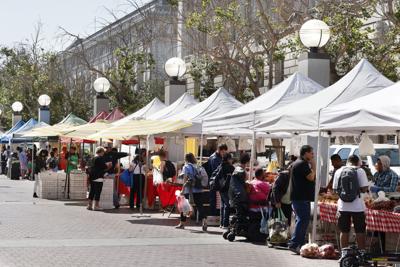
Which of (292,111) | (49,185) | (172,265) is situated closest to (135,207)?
(49,185)

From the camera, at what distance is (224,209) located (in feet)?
57.1

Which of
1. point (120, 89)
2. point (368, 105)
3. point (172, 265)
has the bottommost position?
point (172, 265)

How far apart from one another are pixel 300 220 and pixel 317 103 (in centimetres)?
220

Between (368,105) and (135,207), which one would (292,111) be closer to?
(368,105)

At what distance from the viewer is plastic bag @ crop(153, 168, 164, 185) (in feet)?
68.4

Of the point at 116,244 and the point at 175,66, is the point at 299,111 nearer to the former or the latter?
the point at 116,244

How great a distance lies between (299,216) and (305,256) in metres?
0.74

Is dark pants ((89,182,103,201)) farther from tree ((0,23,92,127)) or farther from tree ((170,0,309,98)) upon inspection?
tree ((0,23,92,127))

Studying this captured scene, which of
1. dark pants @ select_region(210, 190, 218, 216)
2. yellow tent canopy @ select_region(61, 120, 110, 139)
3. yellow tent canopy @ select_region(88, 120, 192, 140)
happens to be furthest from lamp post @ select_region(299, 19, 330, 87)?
yellow tent canopy @ select_region(61, 120, 110, 139)

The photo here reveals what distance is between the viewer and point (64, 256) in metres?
12.8

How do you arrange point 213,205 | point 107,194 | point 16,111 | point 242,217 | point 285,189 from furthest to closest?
point 16,111 → point 107,194 → point 213,205 → point 242,217 → point 285,189

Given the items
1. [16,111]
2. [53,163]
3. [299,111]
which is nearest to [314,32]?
[299,111]

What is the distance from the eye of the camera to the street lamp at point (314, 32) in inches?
710

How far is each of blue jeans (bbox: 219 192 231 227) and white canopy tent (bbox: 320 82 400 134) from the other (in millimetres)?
3991
